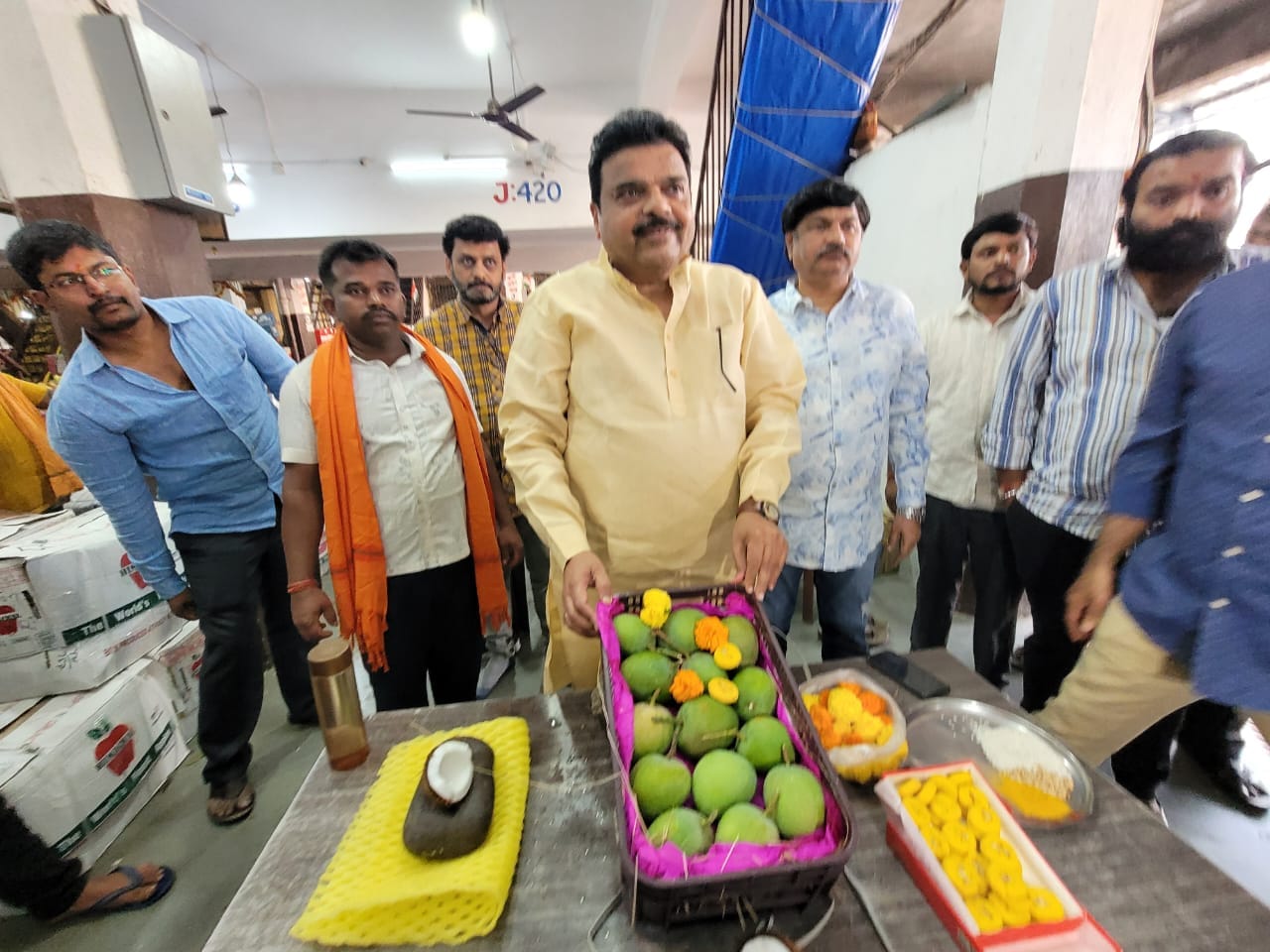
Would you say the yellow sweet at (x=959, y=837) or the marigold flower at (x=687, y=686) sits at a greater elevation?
the marigold flower at (x=687, y=686)

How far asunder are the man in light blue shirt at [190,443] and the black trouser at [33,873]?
0.38 m

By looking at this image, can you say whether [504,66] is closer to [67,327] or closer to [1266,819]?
[67,327]

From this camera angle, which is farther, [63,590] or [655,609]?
[63,590]

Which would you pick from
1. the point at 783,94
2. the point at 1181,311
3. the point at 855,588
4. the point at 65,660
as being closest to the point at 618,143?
the point at 1181,311

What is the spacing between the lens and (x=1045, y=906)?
626mm

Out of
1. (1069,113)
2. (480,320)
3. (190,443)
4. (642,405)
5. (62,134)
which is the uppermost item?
(62,134)

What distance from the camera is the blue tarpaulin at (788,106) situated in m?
2.40

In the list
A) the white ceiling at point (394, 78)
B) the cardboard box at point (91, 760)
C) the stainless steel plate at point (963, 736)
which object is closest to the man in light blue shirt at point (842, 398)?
the stainless steel plate at point (963, 736)

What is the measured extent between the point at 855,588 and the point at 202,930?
82.2 inches

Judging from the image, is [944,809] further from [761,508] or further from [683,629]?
[761,508]

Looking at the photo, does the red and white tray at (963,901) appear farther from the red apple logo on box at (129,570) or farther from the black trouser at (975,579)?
the red apple logo on box at (129,570)

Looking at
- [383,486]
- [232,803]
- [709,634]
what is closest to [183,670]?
[232,803]

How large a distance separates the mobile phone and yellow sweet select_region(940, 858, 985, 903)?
376 millimetres

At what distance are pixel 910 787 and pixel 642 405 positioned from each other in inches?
31.7
